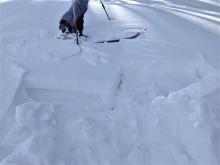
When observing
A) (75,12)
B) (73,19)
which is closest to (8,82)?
(73,19)

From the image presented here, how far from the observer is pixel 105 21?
675cm

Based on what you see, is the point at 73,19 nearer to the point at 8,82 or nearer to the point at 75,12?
the point at 75,12

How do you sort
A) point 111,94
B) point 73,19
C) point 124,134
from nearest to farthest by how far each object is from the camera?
1. point 124,134
2. point 111,94
3. point 73,19

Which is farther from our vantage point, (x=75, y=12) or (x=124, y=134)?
(x=75, y=12)

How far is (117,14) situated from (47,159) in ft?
16.7

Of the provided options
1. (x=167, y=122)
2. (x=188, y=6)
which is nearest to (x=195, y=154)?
(x=167, y=122)

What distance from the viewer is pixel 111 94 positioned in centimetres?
399

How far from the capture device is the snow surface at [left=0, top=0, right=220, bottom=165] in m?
2.94

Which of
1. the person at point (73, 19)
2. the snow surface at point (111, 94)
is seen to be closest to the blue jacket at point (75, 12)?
the person at point (73, 19)

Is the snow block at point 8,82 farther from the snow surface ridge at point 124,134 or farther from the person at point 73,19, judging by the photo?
the person at point 73,19

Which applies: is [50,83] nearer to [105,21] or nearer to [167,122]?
[167,122]

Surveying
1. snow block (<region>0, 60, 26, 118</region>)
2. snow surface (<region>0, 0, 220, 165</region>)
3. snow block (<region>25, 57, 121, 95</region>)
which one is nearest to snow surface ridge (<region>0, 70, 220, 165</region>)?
snow surface (<region>0, 0, 220, 165</region>)

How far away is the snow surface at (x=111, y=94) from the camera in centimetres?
294

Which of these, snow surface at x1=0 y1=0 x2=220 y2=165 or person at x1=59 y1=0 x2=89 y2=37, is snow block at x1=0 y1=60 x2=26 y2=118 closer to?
snow surface at x1=0 y1=0 x2=220 y2=165
